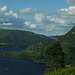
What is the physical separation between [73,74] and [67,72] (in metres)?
3.27

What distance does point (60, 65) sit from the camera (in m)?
105

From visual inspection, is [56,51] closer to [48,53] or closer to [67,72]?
[48,53]

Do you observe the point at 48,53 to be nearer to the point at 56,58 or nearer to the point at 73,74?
the point at 56,58

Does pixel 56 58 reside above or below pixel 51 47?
below

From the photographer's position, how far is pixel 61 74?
7312 cm

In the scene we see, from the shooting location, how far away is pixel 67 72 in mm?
72688

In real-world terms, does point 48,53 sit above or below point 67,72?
above

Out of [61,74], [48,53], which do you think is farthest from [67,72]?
[48,53]

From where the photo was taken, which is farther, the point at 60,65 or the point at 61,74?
the point at 60,65

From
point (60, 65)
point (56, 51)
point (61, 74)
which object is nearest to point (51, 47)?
point (56, 51)

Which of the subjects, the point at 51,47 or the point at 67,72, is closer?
the point at 67,72

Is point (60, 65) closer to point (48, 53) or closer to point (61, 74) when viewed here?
point (48, 53)

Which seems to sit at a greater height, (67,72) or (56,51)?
(56,51)

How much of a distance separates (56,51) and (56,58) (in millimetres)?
4395
